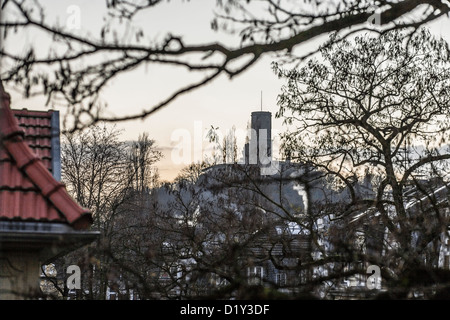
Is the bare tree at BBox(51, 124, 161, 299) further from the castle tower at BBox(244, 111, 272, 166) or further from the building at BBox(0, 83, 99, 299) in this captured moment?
the building at BBox(0, 83, 99, 299)

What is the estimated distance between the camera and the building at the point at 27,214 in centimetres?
752

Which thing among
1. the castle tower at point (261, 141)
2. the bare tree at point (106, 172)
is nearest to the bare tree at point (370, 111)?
the castle tower at point (261, 141)

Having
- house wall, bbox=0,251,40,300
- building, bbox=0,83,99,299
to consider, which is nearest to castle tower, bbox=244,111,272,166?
house wall, bbox=0,251,40,300

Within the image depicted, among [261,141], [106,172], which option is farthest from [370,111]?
[106,172]

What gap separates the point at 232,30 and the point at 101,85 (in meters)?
1.12

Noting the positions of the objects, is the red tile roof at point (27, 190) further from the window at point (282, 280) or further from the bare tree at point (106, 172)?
the bare tree at point (106, 172)

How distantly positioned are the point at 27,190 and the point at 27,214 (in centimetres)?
30

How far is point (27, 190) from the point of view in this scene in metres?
7.82

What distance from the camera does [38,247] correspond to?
7.91m

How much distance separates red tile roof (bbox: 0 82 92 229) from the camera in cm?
759

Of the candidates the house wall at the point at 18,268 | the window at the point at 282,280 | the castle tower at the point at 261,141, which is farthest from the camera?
the castle tower at the point at 261,141

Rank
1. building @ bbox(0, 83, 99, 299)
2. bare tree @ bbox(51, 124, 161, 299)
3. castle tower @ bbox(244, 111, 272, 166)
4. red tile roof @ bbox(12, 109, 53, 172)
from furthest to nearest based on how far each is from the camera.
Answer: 1. bare tree @ bbox(51, 124, 161, 299)
2. castle tower @ bbox(244, 111, 272, 166)
3. red tile roof @ bbox(12, 109, 53, 172)
4. building @ bbox(0, 83, 99, 299)

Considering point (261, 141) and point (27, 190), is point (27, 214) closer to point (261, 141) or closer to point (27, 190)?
point (27, 190)
